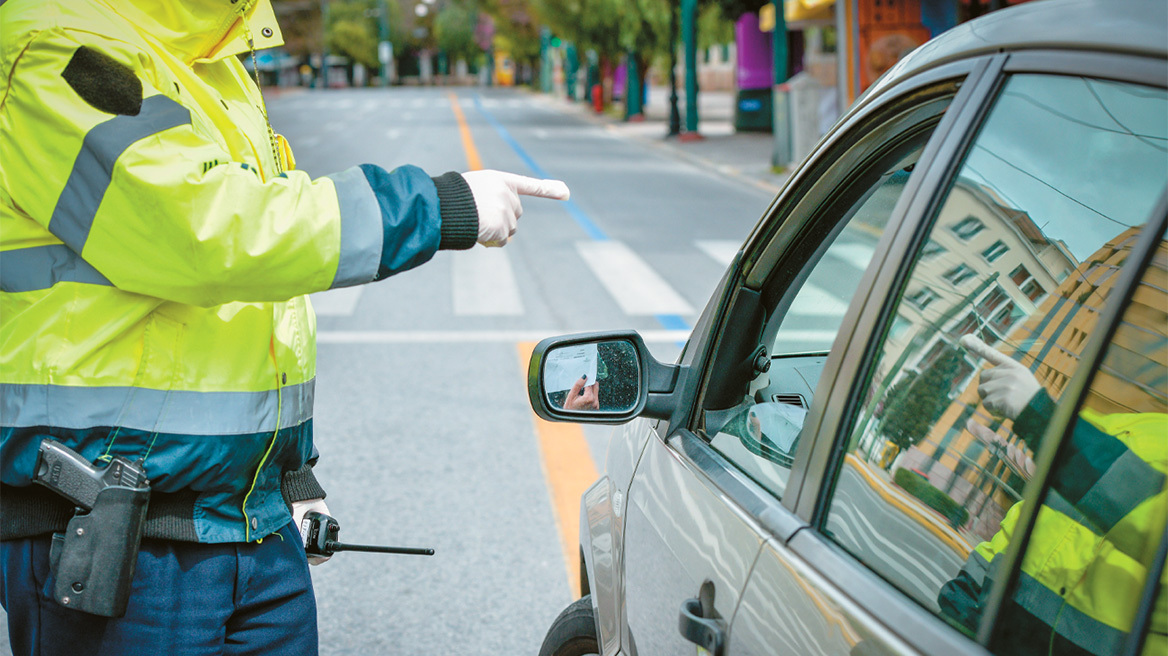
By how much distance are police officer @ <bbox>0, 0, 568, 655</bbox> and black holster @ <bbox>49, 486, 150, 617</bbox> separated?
2.2 inches

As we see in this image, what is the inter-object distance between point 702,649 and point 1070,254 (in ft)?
2.35

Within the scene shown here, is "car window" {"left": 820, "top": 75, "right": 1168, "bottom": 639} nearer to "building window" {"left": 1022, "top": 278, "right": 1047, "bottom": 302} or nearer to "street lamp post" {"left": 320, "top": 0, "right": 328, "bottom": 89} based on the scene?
"building window" {"left": 1022, "top": 278, "right": 1047, "bottom": 302}

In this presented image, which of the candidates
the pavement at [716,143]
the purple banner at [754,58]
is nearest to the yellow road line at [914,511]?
the pavement at [716,143]

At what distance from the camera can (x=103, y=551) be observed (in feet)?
5.69

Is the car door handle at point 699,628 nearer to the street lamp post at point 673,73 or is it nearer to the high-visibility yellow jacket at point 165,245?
Answer: the high-visibility yellow jacket at point 165,245

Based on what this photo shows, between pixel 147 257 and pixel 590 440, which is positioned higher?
pixel 147 257

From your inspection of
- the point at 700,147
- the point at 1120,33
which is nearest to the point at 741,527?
the point at 1120,33

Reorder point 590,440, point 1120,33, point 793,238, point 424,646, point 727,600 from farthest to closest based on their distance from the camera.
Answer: point 590,440
point 424,646
point 793,238
point 727,600
point 1120,33

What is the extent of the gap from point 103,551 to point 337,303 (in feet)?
24.3

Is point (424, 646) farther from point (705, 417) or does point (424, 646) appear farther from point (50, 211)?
point (50, 211)

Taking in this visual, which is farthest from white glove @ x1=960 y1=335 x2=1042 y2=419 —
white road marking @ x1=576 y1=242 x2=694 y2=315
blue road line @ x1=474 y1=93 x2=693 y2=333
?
white road marking @ x1=576 y1=242 x2=694 y2=315

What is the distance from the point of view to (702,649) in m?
1.61

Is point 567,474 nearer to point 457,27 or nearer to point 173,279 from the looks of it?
point 173,279

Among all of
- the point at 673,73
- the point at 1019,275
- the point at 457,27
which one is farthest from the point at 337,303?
the point at 457,27
